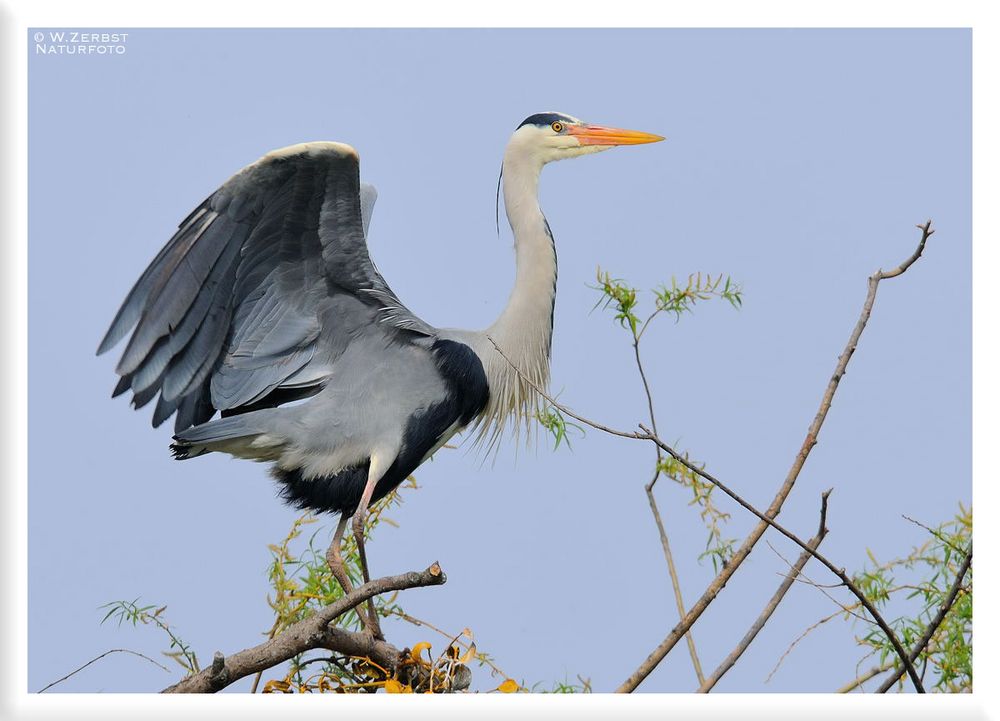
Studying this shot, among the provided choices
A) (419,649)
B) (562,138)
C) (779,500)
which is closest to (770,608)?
(779,500)

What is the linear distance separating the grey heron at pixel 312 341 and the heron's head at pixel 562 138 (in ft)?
0.12

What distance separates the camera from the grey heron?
3.94 metres

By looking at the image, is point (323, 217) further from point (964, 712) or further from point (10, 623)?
point (964, 712)

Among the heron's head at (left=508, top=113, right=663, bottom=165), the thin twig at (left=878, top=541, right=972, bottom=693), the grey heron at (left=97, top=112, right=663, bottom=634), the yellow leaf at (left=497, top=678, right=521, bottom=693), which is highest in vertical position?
the heron's head at (left=508, top=113, right=663, bottom=165)

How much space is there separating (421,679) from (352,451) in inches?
34.6

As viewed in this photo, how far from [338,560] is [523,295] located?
1.07 m

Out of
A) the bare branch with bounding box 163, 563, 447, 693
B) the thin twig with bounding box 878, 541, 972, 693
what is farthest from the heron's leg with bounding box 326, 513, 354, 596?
the thin twig with bounding box 878, 541, 972, 693

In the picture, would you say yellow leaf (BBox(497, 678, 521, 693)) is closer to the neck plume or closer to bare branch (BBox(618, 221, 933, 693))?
bare branch (BBox(618, 221, 933, 693))

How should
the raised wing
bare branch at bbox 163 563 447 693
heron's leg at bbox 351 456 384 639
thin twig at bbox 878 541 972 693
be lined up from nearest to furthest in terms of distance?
1. thin twig at bbox 878 541 972 693
2. bare branch at bbox 163 563 447 693
3. the raised wing
4. heron's leg at bbox 351 456 384 639

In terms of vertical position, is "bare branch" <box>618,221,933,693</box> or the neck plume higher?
the neck plume

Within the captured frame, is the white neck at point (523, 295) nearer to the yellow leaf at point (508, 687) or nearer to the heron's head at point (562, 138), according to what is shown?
the heron's head at point (562, 138)

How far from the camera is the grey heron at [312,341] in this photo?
3.94m

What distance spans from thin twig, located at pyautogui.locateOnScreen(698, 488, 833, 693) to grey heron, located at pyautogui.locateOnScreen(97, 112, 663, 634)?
1280 millimetres

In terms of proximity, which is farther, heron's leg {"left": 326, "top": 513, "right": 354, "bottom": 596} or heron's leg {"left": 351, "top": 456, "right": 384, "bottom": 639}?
heron's leg {"left": 351, "top": 456, "right": 384, "bottom": 639}
